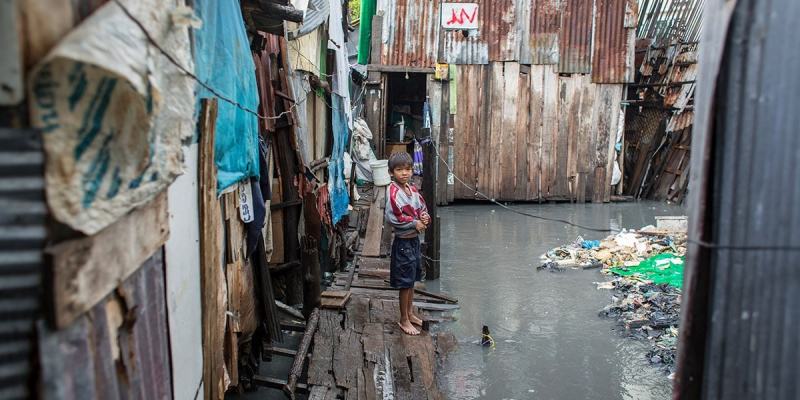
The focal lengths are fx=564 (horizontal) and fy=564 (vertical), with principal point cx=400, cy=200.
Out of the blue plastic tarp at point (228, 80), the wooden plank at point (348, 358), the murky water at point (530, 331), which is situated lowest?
the murky water at point (530, 331)

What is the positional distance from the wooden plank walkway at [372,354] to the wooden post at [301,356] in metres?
0.06

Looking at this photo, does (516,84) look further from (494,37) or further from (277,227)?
(277,227)

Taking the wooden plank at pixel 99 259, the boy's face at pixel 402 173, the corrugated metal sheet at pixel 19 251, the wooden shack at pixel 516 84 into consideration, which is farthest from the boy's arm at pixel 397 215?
the wooden shack at pixel 516 84

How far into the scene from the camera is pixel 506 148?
46.5ft

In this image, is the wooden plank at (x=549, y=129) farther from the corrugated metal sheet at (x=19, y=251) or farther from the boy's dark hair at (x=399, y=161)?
the corrugated metal sheet at (x=19, y=251)

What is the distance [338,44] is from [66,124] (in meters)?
7.78

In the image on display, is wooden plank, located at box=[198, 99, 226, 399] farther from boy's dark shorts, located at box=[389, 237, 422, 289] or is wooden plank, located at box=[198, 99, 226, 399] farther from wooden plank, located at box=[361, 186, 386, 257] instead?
wooden plank, located at box=[361, 186, 386, 257]

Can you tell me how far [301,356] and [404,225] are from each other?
1.49 m

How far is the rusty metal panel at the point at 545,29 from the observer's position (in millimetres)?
13703

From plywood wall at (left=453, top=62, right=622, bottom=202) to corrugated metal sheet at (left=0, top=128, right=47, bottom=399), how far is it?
1319 centimetres

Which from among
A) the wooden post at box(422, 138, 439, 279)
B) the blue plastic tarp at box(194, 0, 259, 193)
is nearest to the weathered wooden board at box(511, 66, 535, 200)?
the wooden post at box(422, 138, 439, 279)

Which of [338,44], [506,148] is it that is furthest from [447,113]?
[338,44]

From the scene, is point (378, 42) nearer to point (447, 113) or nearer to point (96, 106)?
point (447, 113)

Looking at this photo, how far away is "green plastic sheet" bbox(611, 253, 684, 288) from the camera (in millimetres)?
7418
